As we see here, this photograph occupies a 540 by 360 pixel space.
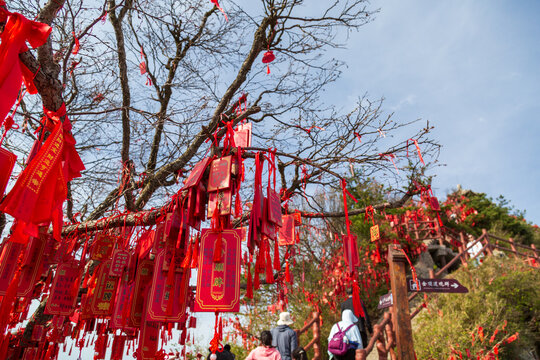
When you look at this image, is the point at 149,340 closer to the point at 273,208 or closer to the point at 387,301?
the point at 273,208

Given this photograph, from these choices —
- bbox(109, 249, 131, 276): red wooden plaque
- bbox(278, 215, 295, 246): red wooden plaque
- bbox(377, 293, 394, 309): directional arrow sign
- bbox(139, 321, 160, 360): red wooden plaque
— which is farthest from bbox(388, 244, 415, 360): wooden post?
bbox(109, 249, 131, 276): red wooden plaque

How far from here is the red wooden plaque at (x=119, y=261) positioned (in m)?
3.59

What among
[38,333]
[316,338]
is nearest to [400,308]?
[316,338]

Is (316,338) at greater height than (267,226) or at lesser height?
lesser

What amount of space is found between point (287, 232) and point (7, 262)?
10.8 feet

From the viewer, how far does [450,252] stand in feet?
52.6

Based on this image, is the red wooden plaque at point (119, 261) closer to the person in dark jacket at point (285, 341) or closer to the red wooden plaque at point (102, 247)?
the red wooden plaque at point (102, 247)

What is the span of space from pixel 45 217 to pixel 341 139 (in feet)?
16.1

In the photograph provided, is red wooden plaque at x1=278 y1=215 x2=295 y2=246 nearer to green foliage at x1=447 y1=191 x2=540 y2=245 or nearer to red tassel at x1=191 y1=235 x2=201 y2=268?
red tassel at x1=191 y1=235 x2=201 y2=268

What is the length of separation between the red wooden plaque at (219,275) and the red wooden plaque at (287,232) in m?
2.02

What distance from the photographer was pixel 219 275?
2564 millimetres

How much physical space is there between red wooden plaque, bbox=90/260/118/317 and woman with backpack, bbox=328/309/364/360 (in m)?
3.46

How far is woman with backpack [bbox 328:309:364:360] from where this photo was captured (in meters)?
5.08

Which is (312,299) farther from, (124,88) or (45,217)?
(45,217)
